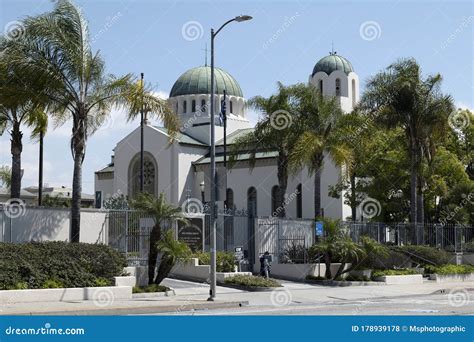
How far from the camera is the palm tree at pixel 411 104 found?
1470 inches

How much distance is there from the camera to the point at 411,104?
3738 centimetres

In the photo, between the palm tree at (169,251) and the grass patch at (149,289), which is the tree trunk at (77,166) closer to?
the grass patch at (149,289)

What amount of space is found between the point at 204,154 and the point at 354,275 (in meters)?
35.7

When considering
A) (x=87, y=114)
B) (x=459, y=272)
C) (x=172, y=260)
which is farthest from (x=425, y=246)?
(x=87, y=114)

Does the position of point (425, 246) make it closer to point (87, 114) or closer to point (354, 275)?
point (354, 275)

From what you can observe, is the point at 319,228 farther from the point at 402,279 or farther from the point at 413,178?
the point at 413,178

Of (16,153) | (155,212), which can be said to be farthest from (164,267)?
(16,153)

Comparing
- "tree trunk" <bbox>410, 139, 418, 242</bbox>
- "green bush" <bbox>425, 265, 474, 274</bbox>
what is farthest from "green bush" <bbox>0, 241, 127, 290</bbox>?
"tree trunk" <bbox>410, 139, 418, 242</bbox>

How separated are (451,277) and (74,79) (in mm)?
21962

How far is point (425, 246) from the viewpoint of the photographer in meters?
37.7

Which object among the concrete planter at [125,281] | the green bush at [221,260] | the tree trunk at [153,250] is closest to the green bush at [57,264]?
the concrete planter at [125,281]

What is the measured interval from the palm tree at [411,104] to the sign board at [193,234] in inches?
486

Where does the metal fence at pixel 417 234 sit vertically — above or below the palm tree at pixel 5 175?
below

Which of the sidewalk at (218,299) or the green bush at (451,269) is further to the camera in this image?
the green bush at (451,269)
